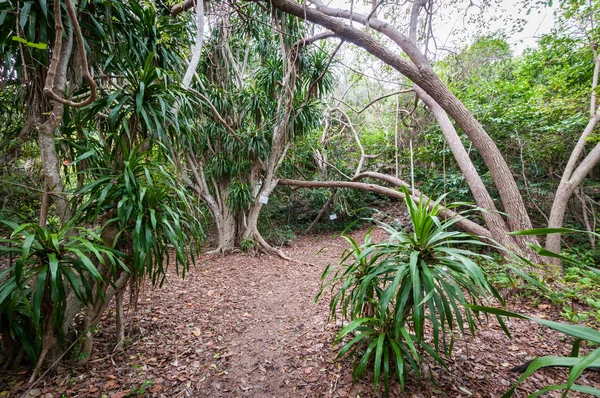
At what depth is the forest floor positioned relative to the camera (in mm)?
1306

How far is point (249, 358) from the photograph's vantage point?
1693 mm

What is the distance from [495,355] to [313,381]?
47.5 inches

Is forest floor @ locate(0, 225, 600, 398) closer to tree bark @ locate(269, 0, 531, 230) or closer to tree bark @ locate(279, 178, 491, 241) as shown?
tree bark @ locate(279, 178, 491, 241)

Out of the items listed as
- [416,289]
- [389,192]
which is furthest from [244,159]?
[416,289]

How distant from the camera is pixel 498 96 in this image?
13.9ft

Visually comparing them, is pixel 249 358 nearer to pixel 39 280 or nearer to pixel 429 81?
pixel 39 280

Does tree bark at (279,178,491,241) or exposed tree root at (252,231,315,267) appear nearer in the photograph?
tree bark at (279,178,491,241)

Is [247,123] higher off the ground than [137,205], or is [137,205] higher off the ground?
[247,123]

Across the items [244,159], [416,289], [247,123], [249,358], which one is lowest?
[249,358]

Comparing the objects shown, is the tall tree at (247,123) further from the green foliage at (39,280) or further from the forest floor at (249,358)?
the green foliage at (39,280)

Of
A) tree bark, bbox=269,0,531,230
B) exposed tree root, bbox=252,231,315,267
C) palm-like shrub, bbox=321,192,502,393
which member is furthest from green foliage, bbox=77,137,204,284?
exposed tree root, bbox=252,231,315,267

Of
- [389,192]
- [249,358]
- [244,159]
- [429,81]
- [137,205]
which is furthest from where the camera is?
[244,159]

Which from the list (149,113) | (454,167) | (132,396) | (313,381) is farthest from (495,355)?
(454,167)

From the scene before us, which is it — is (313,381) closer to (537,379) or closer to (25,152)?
(537,379)
